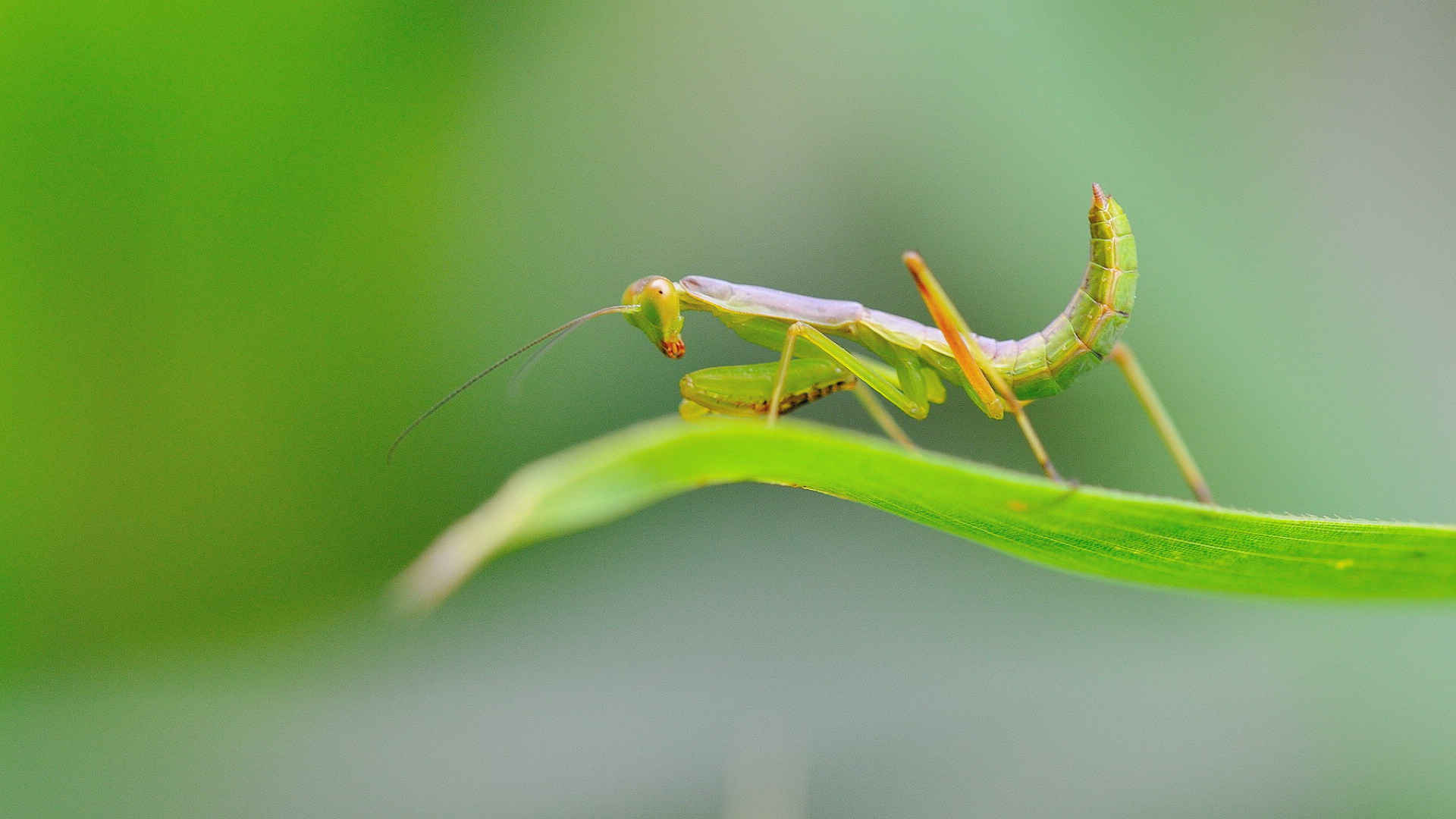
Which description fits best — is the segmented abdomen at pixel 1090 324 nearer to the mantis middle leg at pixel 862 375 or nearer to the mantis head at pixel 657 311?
the mantis middle leg at pixel 862 375

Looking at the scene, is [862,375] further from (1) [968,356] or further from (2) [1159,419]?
(2) [1159,419]

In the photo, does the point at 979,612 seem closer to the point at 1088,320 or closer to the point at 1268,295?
the point at 1088,320

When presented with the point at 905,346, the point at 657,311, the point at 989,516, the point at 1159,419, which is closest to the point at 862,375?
the point at 905,346

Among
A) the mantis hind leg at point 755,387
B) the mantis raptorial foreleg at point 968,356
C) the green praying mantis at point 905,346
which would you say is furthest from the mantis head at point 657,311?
the mantis raptorial foreleg at point 968,356

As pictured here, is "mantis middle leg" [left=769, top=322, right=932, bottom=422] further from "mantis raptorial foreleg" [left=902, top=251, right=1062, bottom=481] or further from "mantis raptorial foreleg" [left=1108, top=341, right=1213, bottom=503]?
"mantis raptorial foreleg" [left=1108, top=341, right=1213, bottom=503]

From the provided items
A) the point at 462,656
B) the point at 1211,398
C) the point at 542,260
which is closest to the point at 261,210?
the point at 542,260

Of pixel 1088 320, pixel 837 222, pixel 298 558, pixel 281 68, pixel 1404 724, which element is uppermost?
pixel 281 68

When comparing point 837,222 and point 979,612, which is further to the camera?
point 837,222
